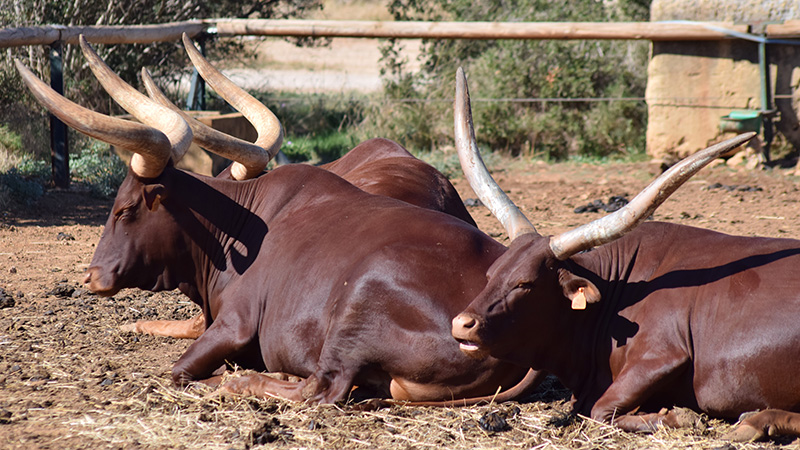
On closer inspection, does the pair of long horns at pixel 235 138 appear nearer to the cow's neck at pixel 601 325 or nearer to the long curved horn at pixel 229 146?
the long curved horn at pixel 229 146

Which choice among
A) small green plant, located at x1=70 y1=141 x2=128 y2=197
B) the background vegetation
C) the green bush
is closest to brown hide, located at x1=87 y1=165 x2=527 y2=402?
small green plant, located at x1=70 y1=141 x2=128 y2=197

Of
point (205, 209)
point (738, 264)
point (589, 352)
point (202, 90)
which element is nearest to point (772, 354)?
point (738, 264)

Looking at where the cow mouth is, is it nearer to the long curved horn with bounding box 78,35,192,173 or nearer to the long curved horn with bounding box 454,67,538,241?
the long curved horn with bounding box 454,67,538,241

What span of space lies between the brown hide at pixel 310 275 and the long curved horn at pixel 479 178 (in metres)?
0.15

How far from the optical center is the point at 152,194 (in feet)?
13.9

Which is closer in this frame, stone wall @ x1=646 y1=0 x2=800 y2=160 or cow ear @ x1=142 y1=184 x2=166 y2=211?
cow ear @ x1=142 y1=184 x2=166 y2=211

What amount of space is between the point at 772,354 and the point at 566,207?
16.7ft

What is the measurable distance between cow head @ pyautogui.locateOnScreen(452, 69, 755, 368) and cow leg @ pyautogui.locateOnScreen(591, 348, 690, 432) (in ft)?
1.01

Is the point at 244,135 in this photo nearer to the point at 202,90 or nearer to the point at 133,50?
the point at 202,90

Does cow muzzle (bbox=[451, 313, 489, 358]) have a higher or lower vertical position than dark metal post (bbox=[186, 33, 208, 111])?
lower

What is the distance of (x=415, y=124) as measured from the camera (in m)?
11.8

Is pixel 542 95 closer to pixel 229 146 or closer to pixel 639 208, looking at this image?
pixel 229 146

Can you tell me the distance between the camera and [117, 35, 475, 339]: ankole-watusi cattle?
4590 mm

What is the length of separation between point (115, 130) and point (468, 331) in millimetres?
1758
